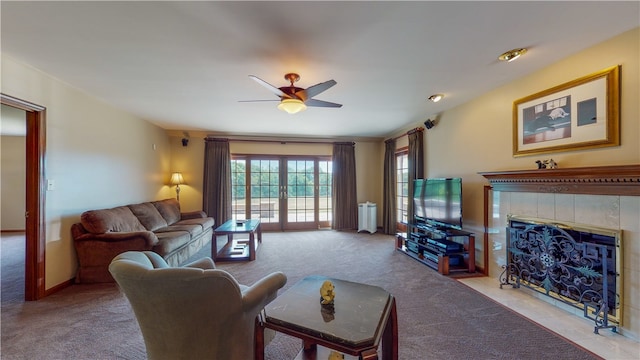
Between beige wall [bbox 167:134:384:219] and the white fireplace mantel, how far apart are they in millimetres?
3633

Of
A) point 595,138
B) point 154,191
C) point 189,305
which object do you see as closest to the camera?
point 189,305

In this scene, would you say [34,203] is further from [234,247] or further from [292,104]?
[292,104]

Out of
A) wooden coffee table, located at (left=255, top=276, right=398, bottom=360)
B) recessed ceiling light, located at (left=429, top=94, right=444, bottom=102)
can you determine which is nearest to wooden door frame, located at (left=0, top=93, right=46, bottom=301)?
wooden coffee table, located at (left=255, top=276, right=398, bottom=360)

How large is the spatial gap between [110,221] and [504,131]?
508cm

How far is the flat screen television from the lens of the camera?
11.1 ft

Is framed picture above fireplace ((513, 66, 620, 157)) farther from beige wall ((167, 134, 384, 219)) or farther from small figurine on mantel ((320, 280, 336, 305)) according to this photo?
beige wall ((167, 134, 384, 219))

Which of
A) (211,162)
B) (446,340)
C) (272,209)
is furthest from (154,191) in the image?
(446,340)

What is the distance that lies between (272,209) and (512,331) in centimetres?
493

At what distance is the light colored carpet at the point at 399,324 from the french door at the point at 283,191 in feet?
8.54

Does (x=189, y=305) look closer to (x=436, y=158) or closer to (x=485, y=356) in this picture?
(x=485, y=356)

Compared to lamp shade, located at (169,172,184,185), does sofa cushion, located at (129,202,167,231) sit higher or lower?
lower

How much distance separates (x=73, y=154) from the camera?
3.04 metres

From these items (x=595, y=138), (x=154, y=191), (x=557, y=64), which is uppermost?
(x=557, y=64)

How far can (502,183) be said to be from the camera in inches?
116
